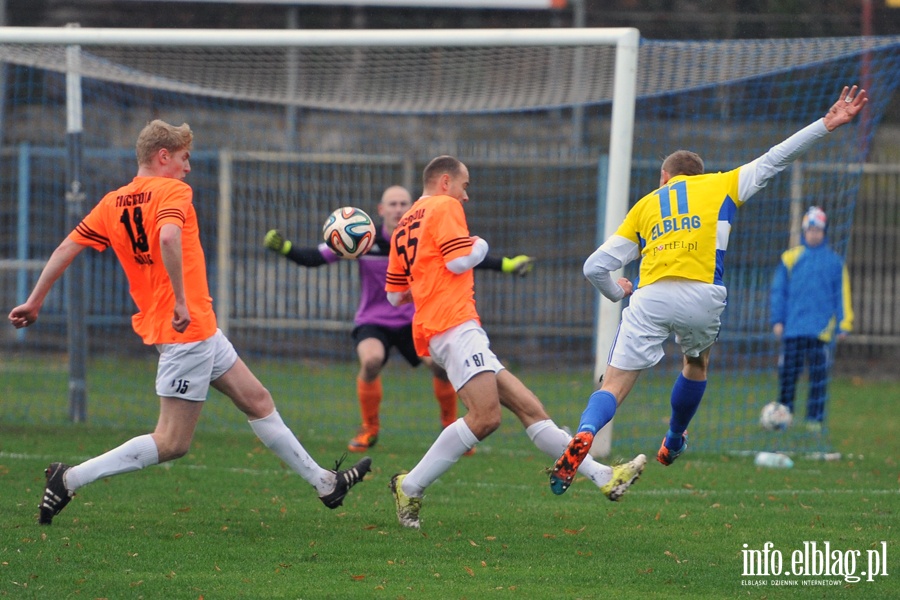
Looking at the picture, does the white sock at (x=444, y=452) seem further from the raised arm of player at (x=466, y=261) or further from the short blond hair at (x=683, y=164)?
the short blond hair at (x=683, y=164)

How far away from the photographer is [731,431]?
10.7 meters

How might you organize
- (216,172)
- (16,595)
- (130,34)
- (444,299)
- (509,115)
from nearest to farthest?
(16,595)
(444,299)
(130,34)
(216,172)
(509,115)

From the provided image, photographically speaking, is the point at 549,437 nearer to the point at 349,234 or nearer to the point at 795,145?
the point at 349,234

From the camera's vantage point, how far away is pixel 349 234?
6.93 metres

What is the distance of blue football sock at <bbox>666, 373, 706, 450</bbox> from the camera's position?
6434 mm

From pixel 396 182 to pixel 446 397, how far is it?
692 cm

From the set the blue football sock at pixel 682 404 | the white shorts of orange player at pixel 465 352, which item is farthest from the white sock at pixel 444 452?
the blue football sock at pixel 682 404

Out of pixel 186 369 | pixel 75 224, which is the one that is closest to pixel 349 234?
pixel 186 369

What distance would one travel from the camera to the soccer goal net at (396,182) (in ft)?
37.9

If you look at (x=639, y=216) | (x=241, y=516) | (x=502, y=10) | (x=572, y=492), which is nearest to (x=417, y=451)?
(x=572, y=492)

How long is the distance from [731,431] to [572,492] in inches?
150

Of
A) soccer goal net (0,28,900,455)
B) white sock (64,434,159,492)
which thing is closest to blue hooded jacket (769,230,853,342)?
soccer goal net (0,28,900,455)

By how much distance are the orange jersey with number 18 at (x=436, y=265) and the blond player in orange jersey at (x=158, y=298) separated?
1086mm

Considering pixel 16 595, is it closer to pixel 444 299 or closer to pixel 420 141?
pixel 444 299
